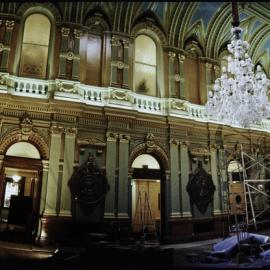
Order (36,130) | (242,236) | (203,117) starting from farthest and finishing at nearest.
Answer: (203,117) < (36,130) < (242,236)

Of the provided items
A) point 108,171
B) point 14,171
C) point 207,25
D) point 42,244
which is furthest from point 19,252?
point 207,25

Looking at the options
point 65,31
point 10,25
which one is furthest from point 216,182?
point 10,25

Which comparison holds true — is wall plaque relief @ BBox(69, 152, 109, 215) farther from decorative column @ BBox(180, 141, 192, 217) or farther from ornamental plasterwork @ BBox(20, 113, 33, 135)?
decorative column @ BBox(180, 141, 192, 217)

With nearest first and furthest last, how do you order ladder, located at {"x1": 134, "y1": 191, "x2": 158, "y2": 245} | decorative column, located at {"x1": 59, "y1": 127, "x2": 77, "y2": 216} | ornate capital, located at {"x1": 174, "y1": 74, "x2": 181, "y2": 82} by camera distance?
decorative column, located at {"x1": 59, "y1": 127, "x2": 77, "y2": 216} < ladder, located at {"x1": 134, "y1": 191, "x2": 158, "y2": 245} < ornate capital, located at {"x1": 174, "y1": 74, "x2": 181, "y2": 82}

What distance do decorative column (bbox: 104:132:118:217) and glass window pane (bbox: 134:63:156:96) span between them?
245 cm

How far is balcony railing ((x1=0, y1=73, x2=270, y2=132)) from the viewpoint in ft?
31.6

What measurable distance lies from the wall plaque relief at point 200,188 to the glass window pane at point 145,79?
3492 millimetres

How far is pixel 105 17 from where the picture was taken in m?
11.2

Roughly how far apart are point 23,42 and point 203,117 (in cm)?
736

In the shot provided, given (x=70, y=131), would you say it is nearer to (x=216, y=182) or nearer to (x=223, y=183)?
(x=216, y=182)

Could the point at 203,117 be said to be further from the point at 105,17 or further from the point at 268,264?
the point at 268,264

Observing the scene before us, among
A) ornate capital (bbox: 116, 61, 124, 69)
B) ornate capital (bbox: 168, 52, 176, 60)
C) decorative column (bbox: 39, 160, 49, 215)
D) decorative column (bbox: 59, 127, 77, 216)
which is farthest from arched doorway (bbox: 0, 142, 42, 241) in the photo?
ornate capital (bbox: 168, 52, 176, 60)

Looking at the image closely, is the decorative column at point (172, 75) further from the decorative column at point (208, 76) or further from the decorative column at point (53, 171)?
the decorative column at point (53, 171)

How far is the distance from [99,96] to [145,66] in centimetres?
257
